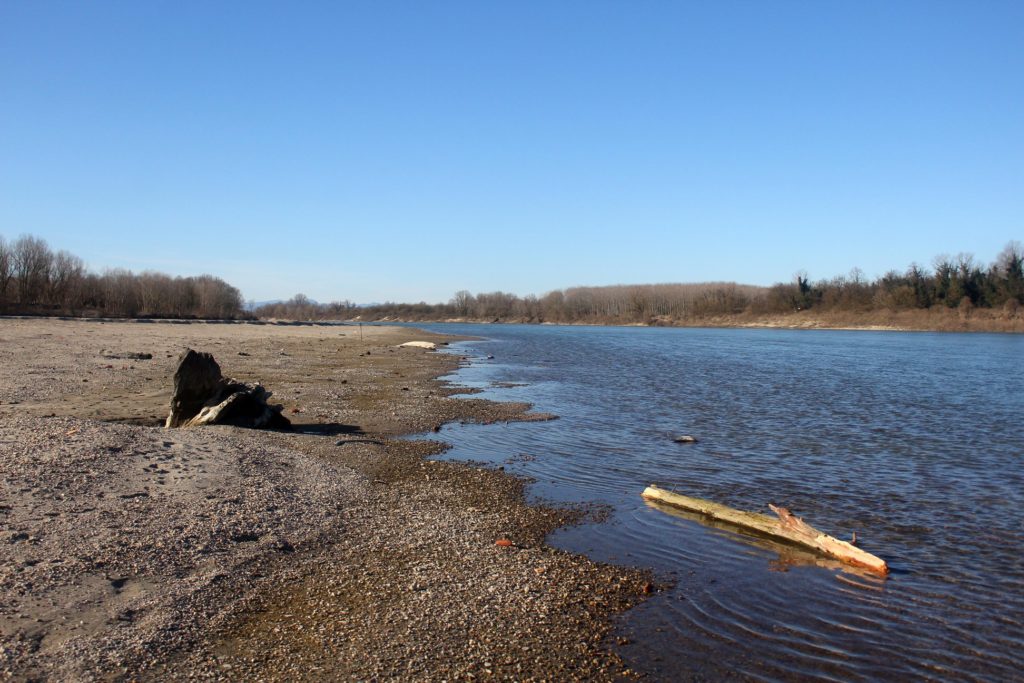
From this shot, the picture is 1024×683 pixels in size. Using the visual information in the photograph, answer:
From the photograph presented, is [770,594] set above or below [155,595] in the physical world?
below

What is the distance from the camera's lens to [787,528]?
10.7 metres

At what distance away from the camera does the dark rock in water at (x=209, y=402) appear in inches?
684

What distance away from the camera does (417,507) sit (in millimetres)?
11828

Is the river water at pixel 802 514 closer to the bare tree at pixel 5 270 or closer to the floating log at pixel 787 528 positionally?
the floating log at pixel 787 528

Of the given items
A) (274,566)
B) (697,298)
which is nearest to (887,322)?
(697,298)

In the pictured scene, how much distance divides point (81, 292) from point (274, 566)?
332 feet

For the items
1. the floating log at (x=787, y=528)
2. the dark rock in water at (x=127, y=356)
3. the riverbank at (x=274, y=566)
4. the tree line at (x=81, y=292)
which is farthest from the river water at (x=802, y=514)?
the tree line at (x=81, y=292)

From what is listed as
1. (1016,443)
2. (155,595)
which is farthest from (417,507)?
(1016,443)

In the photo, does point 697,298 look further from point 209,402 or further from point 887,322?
point 209,402

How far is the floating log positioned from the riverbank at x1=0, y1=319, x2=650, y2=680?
241 centimetres

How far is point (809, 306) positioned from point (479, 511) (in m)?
146

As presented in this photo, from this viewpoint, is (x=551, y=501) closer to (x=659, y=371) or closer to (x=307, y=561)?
(x=307, y=561)

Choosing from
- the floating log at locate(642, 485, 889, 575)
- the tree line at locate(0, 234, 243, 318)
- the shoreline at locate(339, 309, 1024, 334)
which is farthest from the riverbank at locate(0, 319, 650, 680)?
the shoreline at locate(339, 309, 1024, 334)

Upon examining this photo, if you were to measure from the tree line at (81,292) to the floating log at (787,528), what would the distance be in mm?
87110
